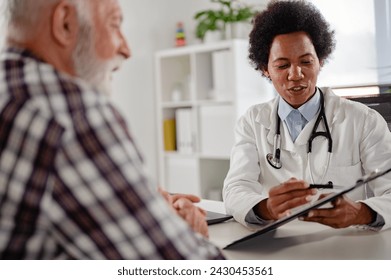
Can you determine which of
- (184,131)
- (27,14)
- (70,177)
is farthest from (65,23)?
(184,131)

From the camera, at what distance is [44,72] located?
0.58 meters

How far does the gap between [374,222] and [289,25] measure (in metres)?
0.38

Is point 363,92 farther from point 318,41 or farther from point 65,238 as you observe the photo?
point 65,238

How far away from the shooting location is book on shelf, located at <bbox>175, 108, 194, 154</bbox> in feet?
5.14

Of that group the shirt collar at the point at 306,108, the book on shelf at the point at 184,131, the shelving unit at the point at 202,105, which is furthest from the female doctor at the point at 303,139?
the book on shelf at the point at 184,131

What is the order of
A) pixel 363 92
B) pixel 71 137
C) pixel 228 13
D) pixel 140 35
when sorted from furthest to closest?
pixel 228 13
pixel 140 35
pixel 363 92
pixel 71 137

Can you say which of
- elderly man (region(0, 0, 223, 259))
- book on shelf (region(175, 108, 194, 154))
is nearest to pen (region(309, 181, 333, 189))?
elderly man (region(0, 0, 223, 259))

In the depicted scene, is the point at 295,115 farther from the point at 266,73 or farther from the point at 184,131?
the point at 184,131

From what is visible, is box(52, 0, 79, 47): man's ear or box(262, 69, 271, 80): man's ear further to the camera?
box(262, 69, 271, 80): man's ear

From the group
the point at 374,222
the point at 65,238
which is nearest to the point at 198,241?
the point at 65,238

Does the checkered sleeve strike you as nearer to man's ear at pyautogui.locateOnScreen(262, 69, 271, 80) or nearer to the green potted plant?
man's ear at pyautogui.locateOnScreen(262, 69, 271, 80)

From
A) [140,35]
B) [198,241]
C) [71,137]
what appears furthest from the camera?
[140,35]

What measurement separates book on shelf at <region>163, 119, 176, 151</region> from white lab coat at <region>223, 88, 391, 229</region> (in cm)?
55
